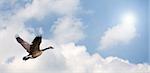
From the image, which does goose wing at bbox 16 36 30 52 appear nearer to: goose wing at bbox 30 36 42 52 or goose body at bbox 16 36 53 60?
goose body at bbox 16 36 53 60

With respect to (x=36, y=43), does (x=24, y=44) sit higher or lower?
higher

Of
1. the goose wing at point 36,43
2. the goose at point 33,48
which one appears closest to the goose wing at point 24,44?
the goose at point 33,48

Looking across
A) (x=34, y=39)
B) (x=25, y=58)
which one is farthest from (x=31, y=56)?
(x=34, y=39)

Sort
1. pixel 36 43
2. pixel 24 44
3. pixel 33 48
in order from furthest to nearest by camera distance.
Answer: pixel 24 44, pixel 33 48, pixel 36 43

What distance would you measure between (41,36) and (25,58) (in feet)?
3.19

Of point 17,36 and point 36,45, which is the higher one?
point 17,36

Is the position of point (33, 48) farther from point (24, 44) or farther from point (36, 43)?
point (24, 44)

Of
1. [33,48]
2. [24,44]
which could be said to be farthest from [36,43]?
[24,44]

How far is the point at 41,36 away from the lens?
32.2ft

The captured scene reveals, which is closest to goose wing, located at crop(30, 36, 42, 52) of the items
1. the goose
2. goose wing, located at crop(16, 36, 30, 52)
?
the goose

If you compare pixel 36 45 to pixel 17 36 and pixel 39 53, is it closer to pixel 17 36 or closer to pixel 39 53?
pixel 39 53

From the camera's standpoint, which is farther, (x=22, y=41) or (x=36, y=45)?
(x=22, y=41)

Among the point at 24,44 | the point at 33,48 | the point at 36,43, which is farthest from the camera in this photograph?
the point at 24,44

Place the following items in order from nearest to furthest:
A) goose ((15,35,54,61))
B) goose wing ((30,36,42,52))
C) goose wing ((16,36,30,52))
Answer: goose wing ((30,36,42,52)), goose ((15,35,54,61)), goose wing ((16,36,30,52))
